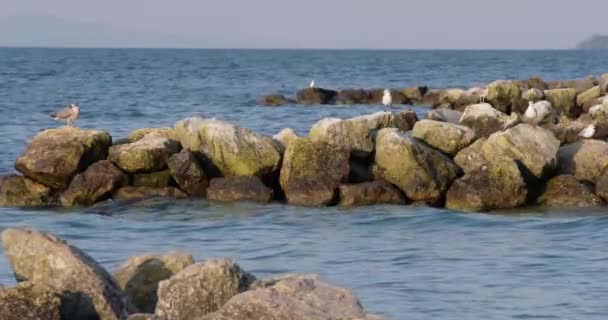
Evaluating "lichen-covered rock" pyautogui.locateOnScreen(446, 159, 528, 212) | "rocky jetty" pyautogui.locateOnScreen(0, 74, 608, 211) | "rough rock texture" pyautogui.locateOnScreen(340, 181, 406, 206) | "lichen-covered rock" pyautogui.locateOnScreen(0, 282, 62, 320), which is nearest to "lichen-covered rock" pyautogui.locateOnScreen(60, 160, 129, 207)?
"rocky jetty" pyautogui.locateOnScreen(0, 74, 608, 211)

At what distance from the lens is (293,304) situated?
320 inches

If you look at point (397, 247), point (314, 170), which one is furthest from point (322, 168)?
point (397, 247)

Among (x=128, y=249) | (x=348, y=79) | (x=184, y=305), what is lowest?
(x=348, y=79)

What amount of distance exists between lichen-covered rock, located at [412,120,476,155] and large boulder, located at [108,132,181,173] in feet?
12.4

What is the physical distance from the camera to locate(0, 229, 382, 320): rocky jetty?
26.8ft

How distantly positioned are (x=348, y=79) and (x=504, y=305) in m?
58.1

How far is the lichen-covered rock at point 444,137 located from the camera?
18719mm

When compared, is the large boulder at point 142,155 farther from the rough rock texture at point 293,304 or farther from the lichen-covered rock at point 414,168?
the rough rock texture at point 293,304

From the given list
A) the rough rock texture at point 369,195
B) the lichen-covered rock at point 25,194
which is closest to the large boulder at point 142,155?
the lichen-covered rock at point 25,194

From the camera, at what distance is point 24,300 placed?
27.9 ft

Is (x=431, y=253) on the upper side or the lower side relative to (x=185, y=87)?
upper

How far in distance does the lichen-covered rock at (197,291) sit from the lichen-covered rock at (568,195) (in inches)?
382

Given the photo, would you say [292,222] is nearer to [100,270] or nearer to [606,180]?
[606,180]

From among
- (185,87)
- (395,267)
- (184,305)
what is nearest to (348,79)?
(185,87)
